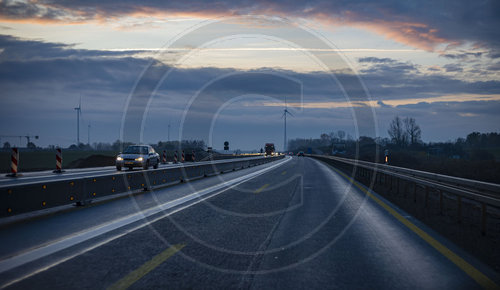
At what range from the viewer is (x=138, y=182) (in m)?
16.2

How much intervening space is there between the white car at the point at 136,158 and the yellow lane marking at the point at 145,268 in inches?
889

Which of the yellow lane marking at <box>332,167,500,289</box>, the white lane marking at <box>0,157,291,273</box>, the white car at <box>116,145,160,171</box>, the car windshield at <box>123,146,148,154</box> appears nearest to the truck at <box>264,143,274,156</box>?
the white car at <box>116,145,160,171</box>

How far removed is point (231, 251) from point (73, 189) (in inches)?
267

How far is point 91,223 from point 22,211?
1591mm

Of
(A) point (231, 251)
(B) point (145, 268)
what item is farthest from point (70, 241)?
(A) point (231, 251)

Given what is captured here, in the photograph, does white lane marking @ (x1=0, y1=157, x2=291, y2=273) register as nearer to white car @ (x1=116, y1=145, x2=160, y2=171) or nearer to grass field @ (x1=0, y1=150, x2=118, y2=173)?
white car @ (x1=116, y1=145, x2=160, y2=171)

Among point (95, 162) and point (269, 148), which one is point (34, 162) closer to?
point (95, 162)

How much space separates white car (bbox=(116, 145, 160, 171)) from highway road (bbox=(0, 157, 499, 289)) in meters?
17.5

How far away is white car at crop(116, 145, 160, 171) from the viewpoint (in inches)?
1125

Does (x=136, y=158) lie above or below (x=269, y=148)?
below

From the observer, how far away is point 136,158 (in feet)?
94.4

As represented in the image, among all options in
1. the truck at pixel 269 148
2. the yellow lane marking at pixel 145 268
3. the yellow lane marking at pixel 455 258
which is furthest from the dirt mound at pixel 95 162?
the truck at pixel 269 148

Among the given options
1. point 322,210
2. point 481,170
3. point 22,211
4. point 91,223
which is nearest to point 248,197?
point 322,210

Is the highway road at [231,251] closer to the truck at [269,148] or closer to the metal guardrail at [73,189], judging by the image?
the metal guardrail at [73,189]
